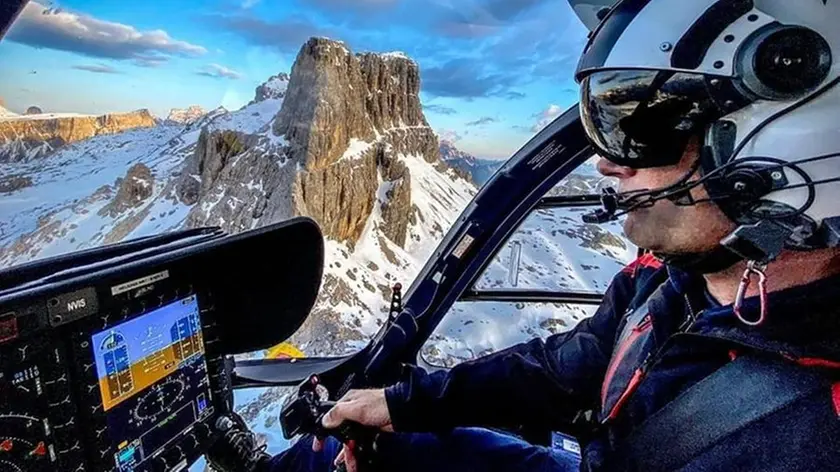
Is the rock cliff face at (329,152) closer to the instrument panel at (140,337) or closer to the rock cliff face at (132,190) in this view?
the rock cliff face at (132,190)

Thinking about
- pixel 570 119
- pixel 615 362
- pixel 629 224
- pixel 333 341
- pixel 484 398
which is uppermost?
pixel 570 119

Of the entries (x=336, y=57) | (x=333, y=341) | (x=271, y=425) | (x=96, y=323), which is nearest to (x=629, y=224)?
(x=96, y=323)

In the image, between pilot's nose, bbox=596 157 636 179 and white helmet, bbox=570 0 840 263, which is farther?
pilot's nose, bbox=596 157 636 179

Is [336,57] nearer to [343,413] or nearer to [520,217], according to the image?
[520,217]

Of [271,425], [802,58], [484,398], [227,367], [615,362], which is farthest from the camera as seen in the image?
[271,425]

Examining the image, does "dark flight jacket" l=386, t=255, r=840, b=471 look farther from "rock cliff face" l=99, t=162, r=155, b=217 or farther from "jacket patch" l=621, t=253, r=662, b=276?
"rock cliff face" l=99, t=162, r=155, b=217

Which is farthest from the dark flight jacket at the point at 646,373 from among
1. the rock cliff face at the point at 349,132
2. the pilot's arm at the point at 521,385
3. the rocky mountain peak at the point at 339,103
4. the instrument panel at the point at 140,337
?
the rocky mountain peak at the point at 339,103

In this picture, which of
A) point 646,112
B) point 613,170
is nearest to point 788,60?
point 646,112

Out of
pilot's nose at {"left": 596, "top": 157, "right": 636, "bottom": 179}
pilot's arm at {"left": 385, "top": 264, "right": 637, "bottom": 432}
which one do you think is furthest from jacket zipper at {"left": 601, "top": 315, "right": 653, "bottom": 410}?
pilot's nose at {"left": 596, "top": 157, "right": 636, "bottom": 179}

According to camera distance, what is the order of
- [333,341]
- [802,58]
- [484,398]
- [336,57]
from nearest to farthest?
1. [802,58]
2. [484,398]
3. [333,341]
4. [336,57]
